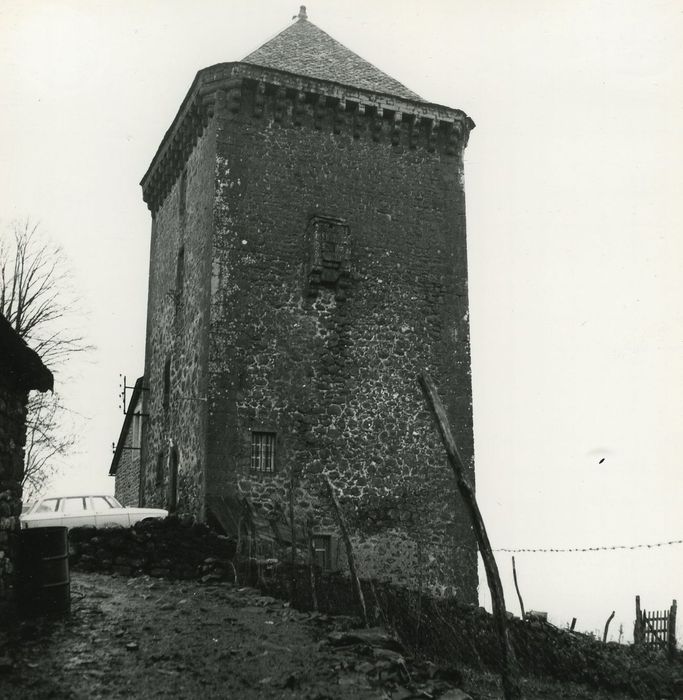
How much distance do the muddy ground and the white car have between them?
4528mm

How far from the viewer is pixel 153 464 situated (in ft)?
81.1

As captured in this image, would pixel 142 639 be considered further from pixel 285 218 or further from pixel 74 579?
pixel 285 218

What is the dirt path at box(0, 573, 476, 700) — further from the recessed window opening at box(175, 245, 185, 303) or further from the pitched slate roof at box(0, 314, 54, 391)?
the recessed window opening at box(175, 245, 185, 303)

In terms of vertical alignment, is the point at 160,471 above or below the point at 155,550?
above

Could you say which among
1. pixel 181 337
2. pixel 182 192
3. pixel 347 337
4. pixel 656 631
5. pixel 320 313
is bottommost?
pixel 656 631

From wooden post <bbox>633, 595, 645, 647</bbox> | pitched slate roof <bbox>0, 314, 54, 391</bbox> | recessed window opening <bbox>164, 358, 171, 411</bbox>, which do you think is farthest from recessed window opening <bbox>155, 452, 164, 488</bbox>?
wooden post <bbox>633, 595, 645, 647</bbox>

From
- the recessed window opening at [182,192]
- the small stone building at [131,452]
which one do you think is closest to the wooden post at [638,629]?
the small stone building at [131,452]

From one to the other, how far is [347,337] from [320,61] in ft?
26.8

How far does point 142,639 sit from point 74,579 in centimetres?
508

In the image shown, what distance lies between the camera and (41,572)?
487 inches

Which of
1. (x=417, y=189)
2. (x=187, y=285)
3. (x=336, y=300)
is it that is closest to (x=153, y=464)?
(x=187, y=285)

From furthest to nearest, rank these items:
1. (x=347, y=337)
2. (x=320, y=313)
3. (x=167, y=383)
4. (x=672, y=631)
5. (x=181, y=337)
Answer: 1. (x=672, y=631)
2. (x=167, y=383)
3. (x=181, y=337)
4. (x=347, y=337)
5. (x=320, y=313)

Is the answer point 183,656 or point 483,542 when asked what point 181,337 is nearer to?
point 183,656

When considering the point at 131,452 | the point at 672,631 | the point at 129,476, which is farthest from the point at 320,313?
the point at 672,631
